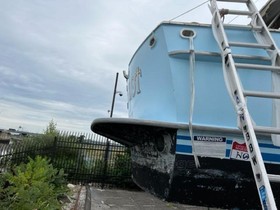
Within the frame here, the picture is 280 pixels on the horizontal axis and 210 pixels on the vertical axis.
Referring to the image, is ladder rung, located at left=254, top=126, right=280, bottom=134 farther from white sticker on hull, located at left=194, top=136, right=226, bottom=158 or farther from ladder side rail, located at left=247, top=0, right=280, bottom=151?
white sticker on hull, located at left=194, top=136, right=226, bottom=158

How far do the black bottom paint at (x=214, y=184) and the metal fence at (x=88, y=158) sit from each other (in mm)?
8089

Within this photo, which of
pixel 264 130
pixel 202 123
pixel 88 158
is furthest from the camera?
pixel 88 158

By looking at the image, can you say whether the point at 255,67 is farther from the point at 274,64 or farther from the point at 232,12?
the point at 232,12

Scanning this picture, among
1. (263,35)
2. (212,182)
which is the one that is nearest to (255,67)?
(263,35)

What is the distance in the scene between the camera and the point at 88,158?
12.0 meters

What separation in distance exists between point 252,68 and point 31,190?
310cm

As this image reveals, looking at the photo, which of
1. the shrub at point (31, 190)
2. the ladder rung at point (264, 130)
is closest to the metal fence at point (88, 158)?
the shrub at point (31, 190)

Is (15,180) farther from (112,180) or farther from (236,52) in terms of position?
(112,180)

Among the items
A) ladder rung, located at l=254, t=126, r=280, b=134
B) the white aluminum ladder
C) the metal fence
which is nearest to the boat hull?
the white aluminum ladder

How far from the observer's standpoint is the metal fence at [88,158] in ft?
37.9

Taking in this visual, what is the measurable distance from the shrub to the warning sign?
225 centimetres

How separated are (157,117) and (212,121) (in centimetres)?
55

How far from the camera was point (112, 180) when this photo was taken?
38.0ft

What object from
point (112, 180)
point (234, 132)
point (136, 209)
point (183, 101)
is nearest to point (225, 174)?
point (234, 132)
